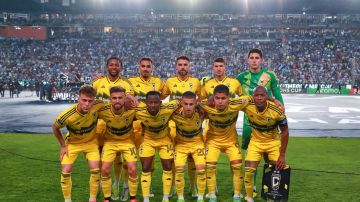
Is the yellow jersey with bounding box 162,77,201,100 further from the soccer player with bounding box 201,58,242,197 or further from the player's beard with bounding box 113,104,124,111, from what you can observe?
the player's beard with bounding box 113,104,124,111

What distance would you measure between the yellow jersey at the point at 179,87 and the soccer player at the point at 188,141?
121 centimetres

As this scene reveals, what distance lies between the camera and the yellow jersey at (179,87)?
902 cm

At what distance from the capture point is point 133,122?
334 inches

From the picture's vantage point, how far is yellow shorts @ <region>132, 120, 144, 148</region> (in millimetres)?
8469

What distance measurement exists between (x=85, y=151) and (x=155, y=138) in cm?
127

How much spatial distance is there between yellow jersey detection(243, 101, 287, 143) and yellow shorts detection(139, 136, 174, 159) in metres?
1.53

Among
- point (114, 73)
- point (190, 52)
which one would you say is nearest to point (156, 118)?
point (114, 73)

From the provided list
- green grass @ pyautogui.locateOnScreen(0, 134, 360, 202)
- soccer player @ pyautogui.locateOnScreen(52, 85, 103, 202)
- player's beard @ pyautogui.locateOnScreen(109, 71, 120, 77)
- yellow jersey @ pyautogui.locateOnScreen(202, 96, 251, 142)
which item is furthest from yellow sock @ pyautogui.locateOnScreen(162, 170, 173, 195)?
player's beard @ pyautogui.locateOnScreen(109, 71, 120, 77)

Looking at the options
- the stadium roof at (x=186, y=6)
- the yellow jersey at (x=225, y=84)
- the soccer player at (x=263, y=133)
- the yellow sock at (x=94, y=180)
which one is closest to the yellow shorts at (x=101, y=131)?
the yellow sock at (x=94, y=180)

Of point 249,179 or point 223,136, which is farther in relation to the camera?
point 223,136

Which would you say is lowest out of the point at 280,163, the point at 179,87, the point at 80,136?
the point at 280,163

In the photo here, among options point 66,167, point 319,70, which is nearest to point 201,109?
point 66,167

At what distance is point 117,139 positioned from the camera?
7.83m

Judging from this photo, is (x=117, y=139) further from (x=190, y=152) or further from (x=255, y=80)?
(x=255, y=80)
